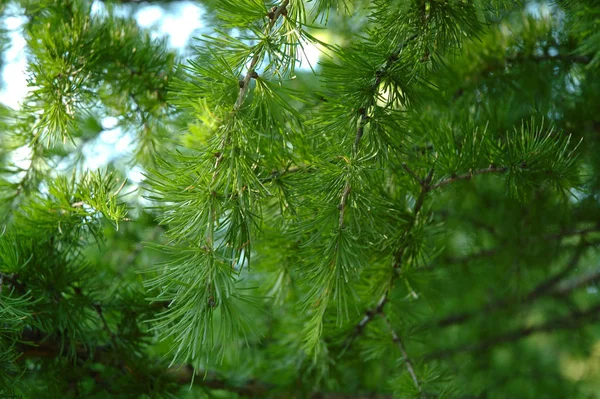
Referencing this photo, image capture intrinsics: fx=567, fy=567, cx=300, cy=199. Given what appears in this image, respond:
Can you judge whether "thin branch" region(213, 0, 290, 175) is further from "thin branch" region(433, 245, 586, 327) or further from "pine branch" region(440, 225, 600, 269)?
"thin branch" region(433, 245, 586, 327)

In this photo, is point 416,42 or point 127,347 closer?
point 416,42

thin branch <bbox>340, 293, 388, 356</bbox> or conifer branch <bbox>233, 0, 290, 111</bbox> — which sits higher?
conifer branch <bbox>233, 0, 290, 111</bbox>

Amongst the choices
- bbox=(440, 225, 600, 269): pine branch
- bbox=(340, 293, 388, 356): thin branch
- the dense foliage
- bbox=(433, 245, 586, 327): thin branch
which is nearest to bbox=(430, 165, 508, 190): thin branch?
the dense foliage

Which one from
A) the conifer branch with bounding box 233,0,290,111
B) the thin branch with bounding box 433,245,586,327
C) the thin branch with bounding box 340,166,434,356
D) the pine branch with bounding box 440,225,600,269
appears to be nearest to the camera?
the conifer branch with bounding box 233,0,290,111

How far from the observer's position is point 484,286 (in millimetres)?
1207

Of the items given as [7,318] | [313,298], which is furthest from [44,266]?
[313,298]

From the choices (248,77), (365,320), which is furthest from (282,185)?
(365,320)

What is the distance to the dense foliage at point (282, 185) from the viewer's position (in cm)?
52

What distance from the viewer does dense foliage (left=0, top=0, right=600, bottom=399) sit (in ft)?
1.69

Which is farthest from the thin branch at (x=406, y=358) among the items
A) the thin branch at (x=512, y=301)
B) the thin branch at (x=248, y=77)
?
the thin branch at (x=512, y=301)

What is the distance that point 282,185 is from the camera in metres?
0.58

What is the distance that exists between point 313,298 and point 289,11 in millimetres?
273

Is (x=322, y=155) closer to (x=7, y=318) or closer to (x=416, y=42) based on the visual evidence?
(x=416, y=42)

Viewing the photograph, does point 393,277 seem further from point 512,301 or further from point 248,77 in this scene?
point 512,301
